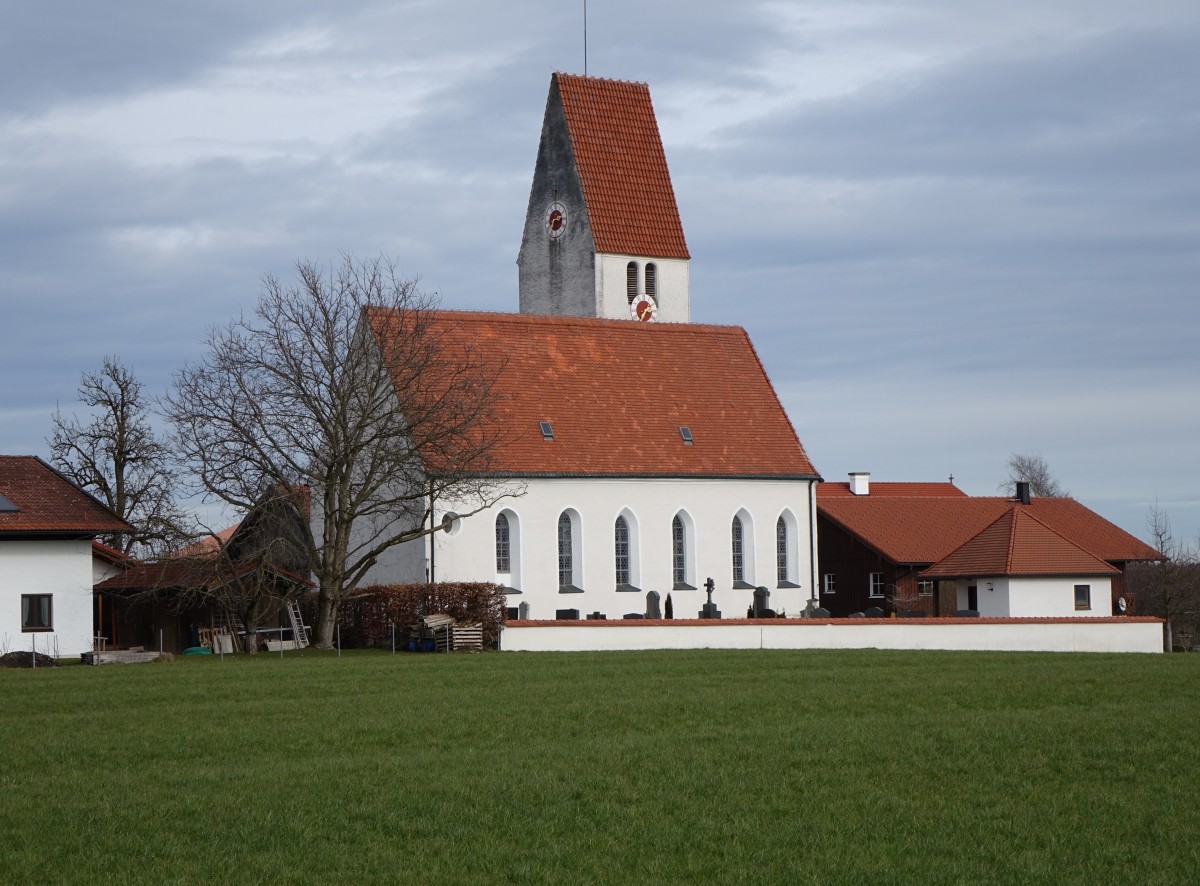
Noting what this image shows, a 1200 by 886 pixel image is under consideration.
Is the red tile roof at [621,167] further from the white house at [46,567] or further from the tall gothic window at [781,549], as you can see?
the white house at [46,567]

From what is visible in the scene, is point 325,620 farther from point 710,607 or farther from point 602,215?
point 602,215

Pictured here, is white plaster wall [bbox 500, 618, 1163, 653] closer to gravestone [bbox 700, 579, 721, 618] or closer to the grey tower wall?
gravestone [bbox 700, 579, 721, 618]

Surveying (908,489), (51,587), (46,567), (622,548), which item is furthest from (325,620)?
(908,489)

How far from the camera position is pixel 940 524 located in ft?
211

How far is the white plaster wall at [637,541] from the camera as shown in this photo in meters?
46.3

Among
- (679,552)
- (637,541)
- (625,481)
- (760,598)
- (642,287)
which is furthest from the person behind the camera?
(642,287)

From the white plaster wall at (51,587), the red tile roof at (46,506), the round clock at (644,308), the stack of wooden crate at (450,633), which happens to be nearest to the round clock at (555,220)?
the round clock at (644,308)

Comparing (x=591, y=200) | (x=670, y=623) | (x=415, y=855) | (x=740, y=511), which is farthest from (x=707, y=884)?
(x=591, y=200)

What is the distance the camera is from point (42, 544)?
4119 cm

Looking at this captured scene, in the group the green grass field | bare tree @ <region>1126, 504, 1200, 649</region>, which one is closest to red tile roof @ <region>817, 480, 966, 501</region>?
bare tree @ <region>1126, 504, 1200, 649</region>

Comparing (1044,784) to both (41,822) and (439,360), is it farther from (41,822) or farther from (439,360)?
(439,360)

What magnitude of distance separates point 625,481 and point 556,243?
16820 mm

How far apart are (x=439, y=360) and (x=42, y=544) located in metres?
11.7

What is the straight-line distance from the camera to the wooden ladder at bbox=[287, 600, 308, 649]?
143 feet
